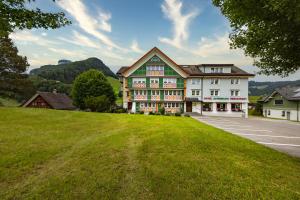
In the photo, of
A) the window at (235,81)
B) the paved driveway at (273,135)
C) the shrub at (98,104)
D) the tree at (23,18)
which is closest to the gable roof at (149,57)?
the shrub at (98,104)

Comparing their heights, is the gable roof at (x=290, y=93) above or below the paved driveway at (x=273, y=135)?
above


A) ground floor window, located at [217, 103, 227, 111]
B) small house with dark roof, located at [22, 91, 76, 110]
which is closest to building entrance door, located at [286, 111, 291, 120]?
ground floor window, located at [217, 103, 227, 111]

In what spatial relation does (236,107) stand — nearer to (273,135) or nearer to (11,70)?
(273,135)

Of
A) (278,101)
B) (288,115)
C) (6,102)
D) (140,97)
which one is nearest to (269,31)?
(140,97)

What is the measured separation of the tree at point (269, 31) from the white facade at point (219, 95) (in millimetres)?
32807

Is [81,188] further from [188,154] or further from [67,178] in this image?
[188,154]

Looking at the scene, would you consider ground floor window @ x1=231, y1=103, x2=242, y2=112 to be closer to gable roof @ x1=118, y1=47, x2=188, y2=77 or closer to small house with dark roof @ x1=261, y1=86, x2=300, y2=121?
small house with dark roof @ x1=261, y1=86, x2=300, y2=121

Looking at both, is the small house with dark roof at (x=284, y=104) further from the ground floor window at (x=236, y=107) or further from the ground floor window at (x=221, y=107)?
the ground floor window at (x=221, y=107)

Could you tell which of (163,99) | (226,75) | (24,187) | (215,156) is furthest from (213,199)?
(226,75)

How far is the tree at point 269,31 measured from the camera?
7.11 metres

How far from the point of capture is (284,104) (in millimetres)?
43562

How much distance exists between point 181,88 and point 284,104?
23.7m

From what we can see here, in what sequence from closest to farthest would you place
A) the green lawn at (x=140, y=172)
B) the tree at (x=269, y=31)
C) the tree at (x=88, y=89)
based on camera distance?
1. the green lawn at (x=140, y=172)
2. the tree at (x=269, y=31)
3. the tree at (x=88, y=89)

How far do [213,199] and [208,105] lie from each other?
41.7 m
